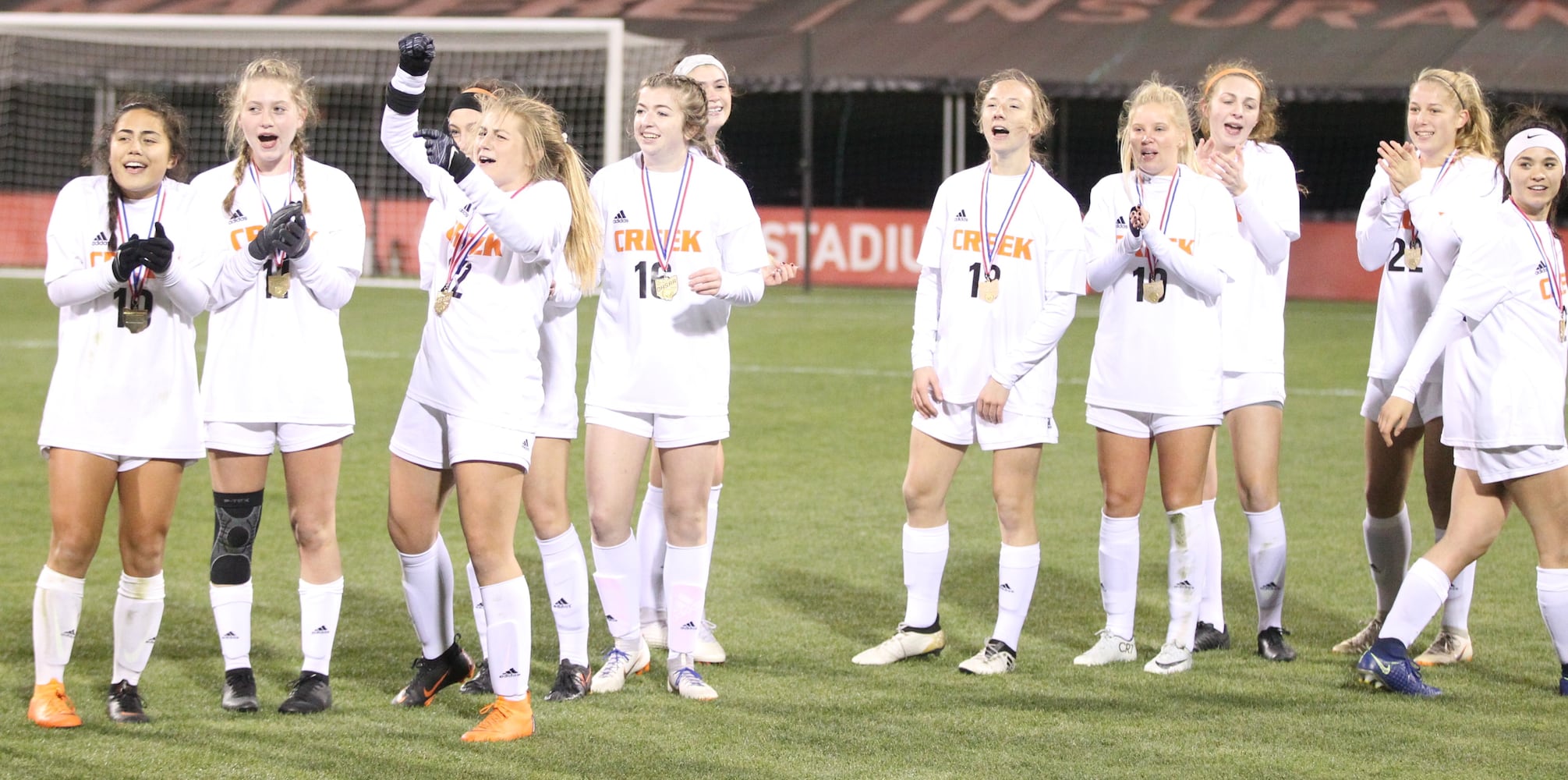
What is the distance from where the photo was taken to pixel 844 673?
5.27m

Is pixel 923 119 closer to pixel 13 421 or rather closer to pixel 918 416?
pixel 13 421

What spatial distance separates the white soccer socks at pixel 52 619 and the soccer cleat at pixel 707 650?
73.5 inches

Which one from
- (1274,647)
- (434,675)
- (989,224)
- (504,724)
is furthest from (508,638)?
(1274,647)

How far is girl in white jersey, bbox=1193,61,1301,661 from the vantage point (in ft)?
17.8

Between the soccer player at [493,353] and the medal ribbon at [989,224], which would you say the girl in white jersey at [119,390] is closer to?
the soccer player at [493,353]

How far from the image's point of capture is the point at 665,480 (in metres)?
5.02

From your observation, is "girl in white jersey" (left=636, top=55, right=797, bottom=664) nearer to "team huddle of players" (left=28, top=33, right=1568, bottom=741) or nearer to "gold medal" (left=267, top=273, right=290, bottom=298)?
"team huddle of players" (left=28, top=33, right=1568, bottom=741)

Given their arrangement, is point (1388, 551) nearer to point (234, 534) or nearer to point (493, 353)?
point (493, 353)

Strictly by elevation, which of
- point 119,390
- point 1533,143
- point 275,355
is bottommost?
point 119,390

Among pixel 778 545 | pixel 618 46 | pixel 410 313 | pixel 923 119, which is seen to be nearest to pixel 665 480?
pixel 778 545

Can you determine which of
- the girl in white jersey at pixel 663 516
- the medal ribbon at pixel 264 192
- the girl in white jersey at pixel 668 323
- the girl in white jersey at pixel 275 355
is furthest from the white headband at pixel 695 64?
the medal ribbon at pixel 264 192

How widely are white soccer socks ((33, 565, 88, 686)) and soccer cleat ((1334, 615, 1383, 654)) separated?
399 cm

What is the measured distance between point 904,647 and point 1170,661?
856mm

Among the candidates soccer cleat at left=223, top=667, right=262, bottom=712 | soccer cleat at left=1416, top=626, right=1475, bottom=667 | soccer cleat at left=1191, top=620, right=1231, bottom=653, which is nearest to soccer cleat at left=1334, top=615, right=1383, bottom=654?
soccer cleat at left=1416, top=626, right=1475, bottom=667
